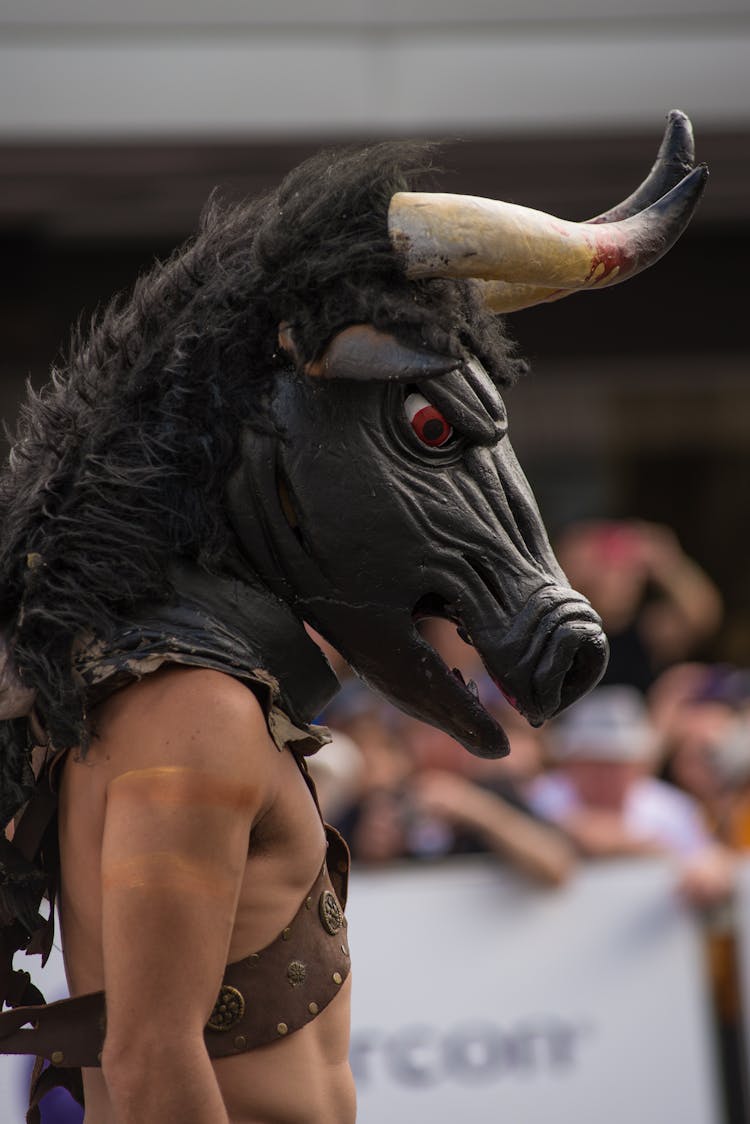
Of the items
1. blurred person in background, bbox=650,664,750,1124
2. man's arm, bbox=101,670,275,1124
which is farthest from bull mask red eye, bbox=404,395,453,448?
blurred person in background, bbox=650,664,750,1124

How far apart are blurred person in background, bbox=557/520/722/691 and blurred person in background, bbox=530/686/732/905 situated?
1.16 meters

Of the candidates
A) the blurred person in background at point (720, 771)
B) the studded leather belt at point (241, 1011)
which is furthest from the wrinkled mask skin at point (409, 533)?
the blurred person in background at point (720, 771)

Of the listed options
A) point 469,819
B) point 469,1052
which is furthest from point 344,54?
point 469,1052

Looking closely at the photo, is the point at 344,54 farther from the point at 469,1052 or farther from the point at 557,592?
the point at 557,592

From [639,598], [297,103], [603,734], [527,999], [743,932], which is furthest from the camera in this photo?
[297,103]

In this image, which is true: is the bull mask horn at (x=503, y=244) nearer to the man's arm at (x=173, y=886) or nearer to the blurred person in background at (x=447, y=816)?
the man's arm at (x=173, y=886)

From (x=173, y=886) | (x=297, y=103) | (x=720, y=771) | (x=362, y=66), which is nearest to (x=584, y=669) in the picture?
(x=173, y=886)

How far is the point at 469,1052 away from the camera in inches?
196

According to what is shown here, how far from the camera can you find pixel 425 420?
2033mm

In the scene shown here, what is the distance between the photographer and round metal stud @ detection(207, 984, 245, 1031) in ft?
6.48

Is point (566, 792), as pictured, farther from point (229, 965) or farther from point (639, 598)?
point (229, 965)

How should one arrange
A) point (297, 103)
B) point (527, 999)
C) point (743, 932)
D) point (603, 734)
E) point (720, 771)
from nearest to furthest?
point (527, 999) < point (743, 932) < point (603, 734) < point (720, 771) < point (297, 103)

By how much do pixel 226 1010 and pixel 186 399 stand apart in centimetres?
80

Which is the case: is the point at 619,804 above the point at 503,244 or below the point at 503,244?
below
